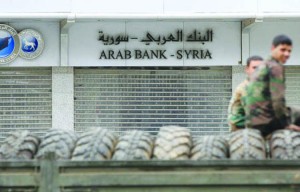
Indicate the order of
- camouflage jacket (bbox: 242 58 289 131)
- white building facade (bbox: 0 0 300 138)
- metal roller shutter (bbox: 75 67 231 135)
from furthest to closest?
metal roller shutter (bbox: 75 67 231 135)
white building facade (bbox: 0 0 300 138)
camouflage jacket (bbox: 242 58 289 131)

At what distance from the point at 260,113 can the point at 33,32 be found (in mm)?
11579

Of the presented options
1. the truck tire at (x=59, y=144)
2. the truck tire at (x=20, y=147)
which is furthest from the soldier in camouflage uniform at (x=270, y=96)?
the truck tire at (x=20, y=147)

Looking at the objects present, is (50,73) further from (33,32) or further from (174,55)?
(174,55)

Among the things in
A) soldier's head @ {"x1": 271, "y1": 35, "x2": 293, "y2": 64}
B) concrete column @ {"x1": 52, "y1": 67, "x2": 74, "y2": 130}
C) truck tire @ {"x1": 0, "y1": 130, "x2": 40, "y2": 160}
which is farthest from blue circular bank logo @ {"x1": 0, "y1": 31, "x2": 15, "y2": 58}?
truck tire @ {"x1": 0, "y1": 130, "x2": 40, "y2": 160}

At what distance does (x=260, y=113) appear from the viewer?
5.50 metres

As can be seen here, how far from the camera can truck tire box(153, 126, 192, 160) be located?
192 inches

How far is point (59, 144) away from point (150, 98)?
1273cm

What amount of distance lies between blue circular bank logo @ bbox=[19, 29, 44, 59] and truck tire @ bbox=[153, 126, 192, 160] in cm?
1186

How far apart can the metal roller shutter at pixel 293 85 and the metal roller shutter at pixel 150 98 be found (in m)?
1.26

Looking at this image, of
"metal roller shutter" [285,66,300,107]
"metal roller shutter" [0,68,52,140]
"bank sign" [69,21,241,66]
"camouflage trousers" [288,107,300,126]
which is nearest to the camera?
"camouflage trousers" [288,107,300,126]

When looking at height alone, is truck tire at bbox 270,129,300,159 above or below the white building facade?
below

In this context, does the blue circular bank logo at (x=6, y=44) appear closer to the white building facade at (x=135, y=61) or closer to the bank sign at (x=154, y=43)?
the white building facade at (x=135, y=61)
